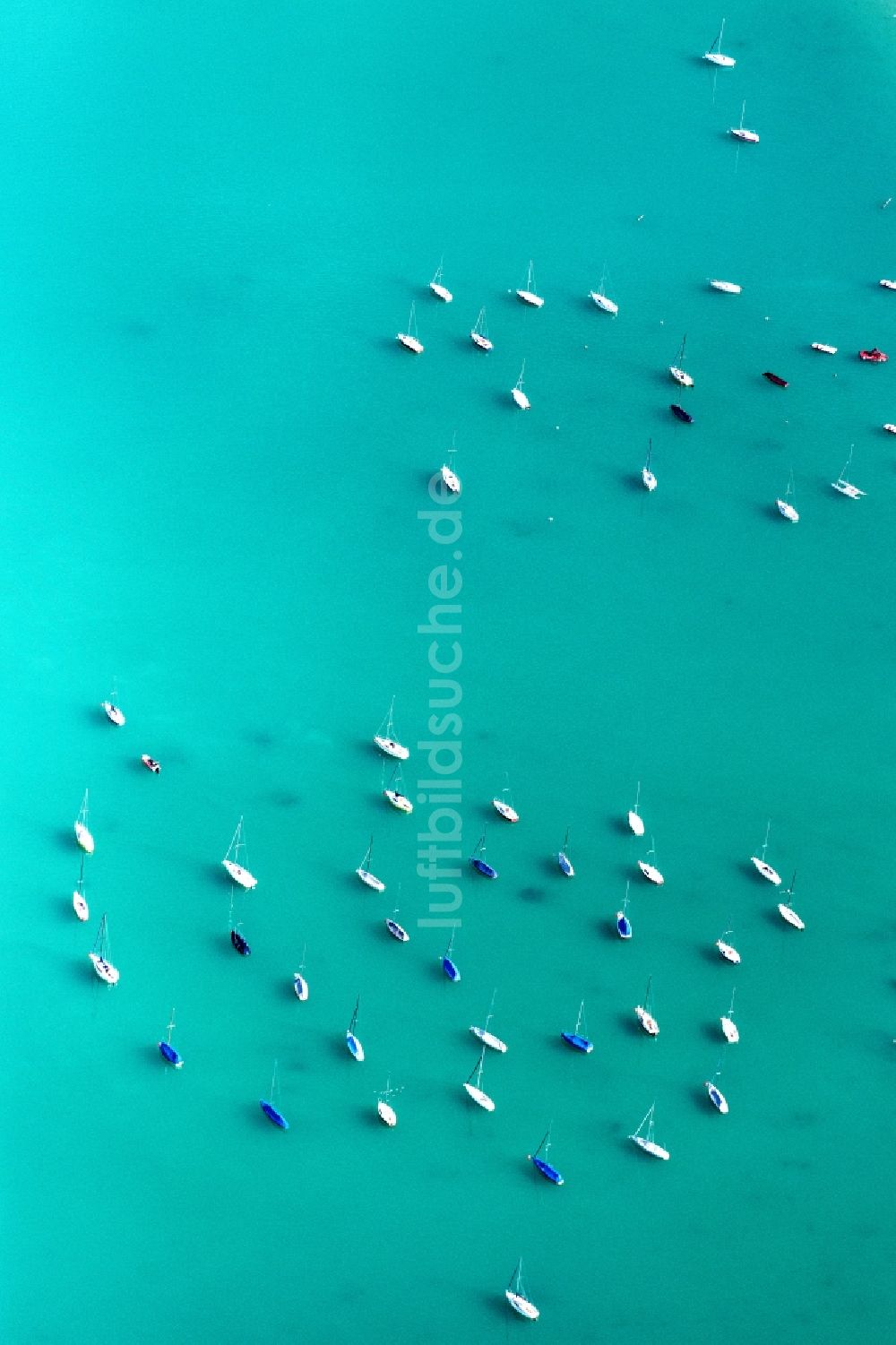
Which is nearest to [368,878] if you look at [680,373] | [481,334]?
[481,334]

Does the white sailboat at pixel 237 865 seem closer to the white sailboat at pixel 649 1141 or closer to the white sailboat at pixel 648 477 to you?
the white sailboat at pixel 649 1141

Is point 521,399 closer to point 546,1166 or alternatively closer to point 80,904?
point 80,904

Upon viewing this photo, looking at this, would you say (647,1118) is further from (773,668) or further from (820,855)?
(773,668)

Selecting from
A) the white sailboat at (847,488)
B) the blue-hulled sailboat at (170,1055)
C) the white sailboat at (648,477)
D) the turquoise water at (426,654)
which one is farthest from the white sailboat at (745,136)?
the blue-hulled sailboat at (170,1055)

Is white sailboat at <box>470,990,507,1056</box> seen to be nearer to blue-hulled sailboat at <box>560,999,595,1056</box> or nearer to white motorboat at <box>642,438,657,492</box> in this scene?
blue-hulled sailboat at <box>560,999,595,1056</box>

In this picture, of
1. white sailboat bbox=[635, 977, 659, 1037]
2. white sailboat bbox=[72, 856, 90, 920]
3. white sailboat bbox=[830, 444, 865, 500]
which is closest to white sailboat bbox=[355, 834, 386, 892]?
white sailboat bbox=[72, 856, 90, 920]
